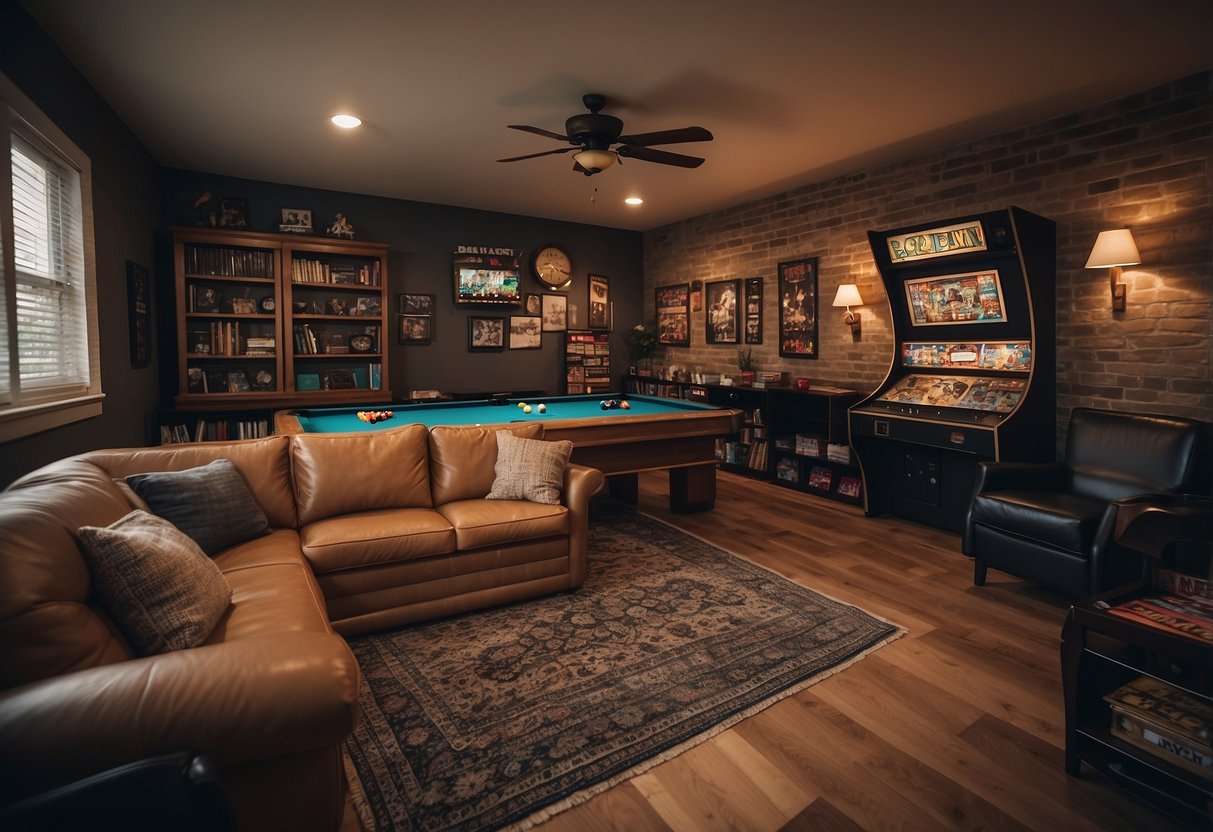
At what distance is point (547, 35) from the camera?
2.89m

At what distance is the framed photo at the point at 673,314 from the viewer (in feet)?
23.1

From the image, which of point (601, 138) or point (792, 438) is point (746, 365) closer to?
point (792, 438)

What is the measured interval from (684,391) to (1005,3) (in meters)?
4.38

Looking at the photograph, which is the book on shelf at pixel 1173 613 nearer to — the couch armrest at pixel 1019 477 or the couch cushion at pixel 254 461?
the couch armrest at pixel 1019 477

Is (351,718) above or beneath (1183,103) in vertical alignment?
beneath

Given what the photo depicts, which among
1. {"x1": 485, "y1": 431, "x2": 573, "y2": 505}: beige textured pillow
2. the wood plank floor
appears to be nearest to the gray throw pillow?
{"x1": 485, "y1": 431, "x2": 573, "y2": 505}: beige textured pillow

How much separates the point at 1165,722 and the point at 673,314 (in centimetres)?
601

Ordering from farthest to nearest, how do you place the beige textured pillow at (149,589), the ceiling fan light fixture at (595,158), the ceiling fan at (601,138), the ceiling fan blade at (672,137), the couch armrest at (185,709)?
the ceiling fan light fixture at (595,158) < the ceiling fan at (601,138) < the ceiling fan blade at (672,137) < the beige textured pillow at (149,589) < the couch armrest at (185,709)

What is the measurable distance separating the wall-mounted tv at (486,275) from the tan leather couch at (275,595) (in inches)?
138

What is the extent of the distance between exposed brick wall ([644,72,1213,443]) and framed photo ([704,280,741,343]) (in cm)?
130

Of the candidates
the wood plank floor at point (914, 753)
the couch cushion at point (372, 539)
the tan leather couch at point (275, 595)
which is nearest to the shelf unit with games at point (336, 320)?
the tan leather couch at point (275, 595)

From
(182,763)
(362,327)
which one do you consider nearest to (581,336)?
(362,327)

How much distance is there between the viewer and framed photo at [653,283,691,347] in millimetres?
7051

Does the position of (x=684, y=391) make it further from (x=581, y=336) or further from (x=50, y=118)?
Answer: (x=50, y=118)
